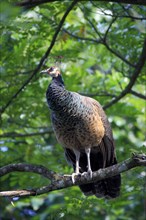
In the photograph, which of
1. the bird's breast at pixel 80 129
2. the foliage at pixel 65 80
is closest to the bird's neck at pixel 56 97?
the bird's breast at pixel 80 129

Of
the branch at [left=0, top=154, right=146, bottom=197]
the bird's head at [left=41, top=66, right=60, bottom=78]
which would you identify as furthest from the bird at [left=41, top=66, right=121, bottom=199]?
the branch at [left=0, top=154, right=146, bottom=197]

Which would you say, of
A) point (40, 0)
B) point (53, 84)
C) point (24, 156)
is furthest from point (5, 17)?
point (24, 156)

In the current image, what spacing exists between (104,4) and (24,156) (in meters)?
2.82

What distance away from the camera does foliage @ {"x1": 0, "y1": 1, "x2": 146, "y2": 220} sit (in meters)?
6.41

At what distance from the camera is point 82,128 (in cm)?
585

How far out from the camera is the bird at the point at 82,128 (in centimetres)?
579

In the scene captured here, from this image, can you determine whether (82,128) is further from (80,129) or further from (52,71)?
(52,71)

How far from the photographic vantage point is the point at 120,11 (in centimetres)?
606

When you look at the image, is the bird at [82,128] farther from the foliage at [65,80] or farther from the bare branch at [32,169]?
the bare branch at [32,169]

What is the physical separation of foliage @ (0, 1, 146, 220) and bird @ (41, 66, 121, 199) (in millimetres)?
215

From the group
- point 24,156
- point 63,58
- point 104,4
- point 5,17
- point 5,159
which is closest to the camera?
point 5,17

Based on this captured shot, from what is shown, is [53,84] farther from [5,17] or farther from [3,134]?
[5,17]

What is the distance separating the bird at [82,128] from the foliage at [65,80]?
215 mm

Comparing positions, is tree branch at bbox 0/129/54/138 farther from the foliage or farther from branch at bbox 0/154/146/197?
branch at bbox 0/154/146/197
